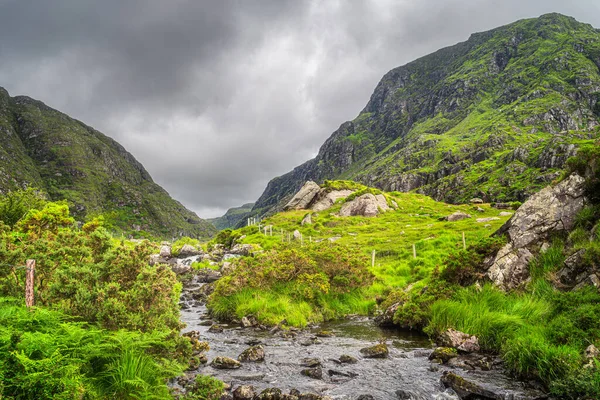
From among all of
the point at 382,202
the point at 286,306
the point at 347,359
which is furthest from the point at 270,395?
the point at 382,202

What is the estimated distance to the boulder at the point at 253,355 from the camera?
14.5 metres

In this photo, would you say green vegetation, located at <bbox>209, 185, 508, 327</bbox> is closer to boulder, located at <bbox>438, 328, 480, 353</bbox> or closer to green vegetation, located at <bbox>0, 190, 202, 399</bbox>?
boulder, located at <bbox>438, 328, 480, 353</bbox>

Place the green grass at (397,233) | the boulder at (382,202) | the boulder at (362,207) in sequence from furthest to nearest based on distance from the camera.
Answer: the boulder at (382,202) → the boulder at (362,207) → the green grass at (397,233)

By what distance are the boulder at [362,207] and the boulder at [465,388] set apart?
230 ft

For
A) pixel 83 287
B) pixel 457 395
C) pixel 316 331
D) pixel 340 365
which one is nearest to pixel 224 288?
pixel 316 331

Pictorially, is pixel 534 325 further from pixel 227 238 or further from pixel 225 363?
pixel 227 238

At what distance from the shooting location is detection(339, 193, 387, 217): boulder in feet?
267

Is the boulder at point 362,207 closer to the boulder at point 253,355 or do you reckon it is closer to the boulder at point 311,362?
the boulder at point 253,355

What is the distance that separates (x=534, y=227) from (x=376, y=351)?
10315mm

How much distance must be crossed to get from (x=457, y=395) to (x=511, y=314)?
217 inches

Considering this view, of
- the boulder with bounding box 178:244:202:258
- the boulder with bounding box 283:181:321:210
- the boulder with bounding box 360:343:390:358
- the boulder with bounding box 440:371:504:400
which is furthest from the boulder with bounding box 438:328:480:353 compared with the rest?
the boulder with bounding box 283:181:321:210

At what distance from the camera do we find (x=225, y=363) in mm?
13742

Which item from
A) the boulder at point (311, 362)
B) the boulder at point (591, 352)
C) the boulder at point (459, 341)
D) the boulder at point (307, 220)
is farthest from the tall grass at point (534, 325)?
the boulder at point (307, 220)

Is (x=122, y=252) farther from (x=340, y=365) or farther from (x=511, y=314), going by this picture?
(x=511, y=314)
